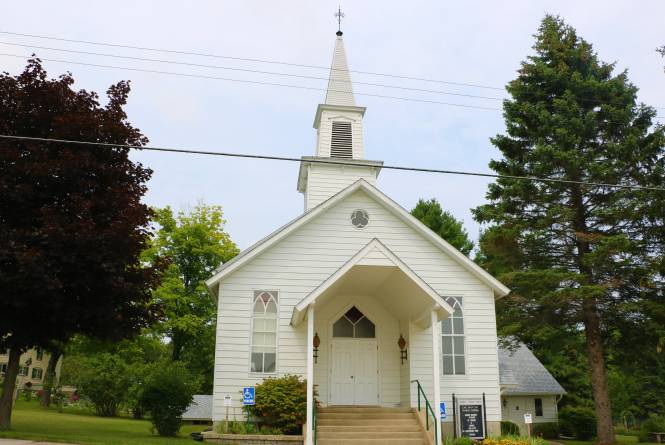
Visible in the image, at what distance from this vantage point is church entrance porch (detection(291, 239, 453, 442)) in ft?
49.5

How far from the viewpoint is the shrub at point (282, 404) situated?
1334 centimetres

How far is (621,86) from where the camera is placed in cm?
2211

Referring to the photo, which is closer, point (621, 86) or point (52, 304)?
point (52, 304)

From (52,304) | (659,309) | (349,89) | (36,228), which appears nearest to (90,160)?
(36,228)

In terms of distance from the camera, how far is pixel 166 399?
51.6ft

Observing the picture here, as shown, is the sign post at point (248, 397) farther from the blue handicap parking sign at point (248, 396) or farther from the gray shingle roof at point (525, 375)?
the gray shingle roof at point (525, 375)

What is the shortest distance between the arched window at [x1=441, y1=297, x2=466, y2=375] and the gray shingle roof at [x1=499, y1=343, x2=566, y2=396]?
42.2ft

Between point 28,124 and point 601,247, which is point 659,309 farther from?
point 28,124

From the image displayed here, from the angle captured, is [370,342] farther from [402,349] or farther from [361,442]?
[361,442]

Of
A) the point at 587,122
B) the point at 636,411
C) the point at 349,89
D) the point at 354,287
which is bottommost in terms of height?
the point at 636,411

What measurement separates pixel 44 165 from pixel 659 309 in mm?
19683

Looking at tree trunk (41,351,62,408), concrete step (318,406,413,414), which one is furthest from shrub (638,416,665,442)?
tree trunk (41,351,62,408)

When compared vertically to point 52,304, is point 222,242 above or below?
above

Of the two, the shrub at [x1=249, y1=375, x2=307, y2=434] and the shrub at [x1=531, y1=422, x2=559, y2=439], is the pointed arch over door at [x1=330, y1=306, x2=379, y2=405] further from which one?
the shrub at [x1=531, y1=422, x2=559, y2=439]
